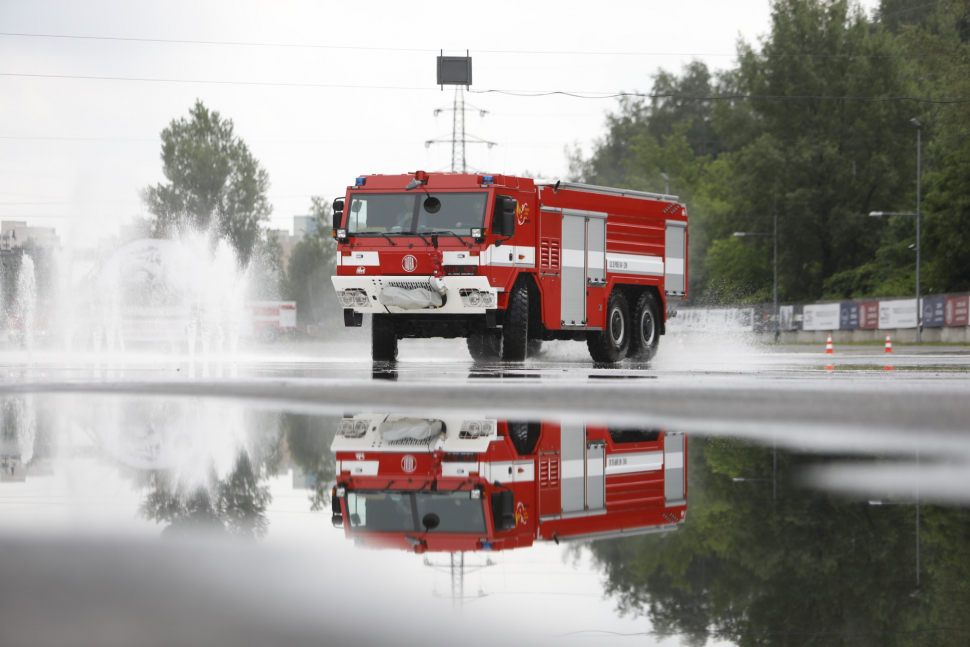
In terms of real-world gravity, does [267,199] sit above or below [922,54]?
below

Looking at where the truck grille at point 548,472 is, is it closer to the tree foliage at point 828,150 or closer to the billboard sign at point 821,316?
the billboard sign at point 821,316

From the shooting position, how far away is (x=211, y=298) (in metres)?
42.1

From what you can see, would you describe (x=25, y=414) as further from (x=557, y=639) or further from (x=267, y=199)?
(x=267, y=199)

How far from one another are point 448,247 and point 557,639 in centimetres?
1461

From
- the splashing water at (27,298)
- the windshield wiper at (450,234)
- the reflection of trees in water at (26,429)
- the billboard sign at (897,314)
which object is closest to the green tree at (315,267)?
the splashing water at (27,298)

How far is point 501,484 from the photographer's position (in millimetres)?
4680

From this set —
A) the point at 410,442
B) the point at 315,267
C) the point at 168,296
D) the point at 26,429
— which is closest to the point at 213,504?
the point at 410,442

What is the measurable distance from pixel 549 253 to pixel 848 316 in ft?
130

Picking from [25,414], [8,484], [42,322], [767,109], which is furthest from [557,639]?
[767,109]

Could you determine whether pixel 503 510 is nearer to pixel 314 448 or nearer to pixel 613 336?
pixel 314 448

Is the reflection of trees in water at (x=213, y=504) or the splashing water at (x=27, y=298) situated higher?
the splashing water at (x=27, y=298)

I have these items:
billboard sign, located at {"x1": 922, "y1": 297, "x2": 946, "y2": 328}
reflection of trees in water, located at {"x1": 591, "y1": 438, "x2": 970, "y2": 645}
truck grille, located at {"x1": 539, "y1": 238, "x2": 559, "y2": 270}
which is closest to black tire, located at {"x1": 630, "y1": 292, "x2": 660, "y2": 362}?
truck grille, located at {"x1": 539, "y1": 238, "x2": 559, "y2": 270}

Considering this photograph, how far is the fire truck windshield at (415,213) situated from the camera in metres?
17.2

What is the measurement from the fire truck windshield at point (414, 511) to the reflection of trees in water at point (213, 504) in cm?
34
